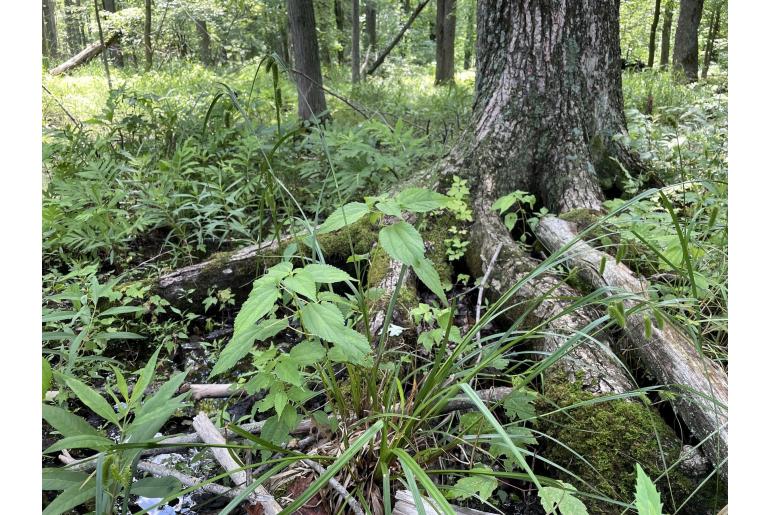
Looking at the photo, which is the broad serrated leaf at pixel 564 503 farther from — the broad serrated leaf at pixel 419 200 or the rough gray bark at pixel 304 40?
the rough gray bark at pixel 304 40

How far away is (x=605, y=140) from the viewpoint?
3.06m

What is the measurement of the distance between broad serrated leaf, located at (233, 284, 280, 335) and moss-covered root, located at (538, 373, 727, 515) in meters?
0.85

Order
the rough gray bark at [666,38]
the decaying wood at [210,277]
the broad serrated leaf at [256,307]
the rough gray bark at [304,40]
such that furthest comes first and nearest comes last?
the rough gray bark at [666,38] < the rough gray bark at [304,40] < the decaying wood at [210,277] < the broad serrated leaf at [256,307]


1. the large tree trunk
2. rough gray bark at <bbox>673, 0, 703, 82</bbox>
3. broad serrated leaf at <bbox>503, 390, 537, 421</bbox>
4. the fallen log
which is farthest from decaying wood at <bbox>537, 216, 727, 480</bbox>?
the large tree trunk

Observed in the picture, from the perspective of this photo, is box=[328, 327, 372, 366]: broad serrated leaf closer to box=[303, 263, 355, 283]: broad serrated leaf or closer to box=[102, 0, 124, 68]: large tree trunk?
box=[303, 263, 355, 283]: broad serrated leaf

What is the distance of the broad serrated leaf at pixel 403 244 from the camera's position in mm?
1140

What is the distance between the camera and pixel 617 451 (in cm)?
147

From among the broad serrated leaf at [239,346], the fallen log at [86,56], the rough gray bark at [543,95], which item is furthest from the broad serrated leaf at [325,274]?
the fallen log at [86,56]

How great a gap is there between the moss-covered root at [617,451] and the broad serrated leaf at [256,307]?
2.78 feet

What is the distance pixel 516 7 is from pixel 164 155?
276cm

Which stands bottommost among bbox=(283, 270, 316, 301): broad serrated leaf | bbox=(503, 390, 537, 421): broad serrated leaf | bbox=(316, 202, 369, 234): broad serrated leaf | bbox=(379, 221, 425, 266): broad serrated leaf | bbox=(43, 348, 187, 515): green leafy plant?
bbox=(503, 390, 537, 421): broad serrated leaf

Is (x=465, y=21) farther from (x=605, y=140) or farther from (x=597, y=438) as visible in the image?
(x=597, y=438)

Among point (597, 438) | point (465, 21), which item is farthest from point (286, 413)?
point (465, 21)

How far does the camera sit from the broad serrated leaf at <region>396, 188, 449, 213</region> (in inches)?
48.4
